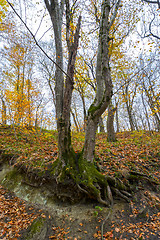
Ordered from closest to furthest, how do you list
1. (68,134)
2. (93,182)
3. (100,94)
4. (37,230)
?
(37,230), (93,182), (68,134), (100,94)

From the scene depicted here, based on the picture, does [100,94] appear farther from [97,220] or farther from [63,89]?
[97,220]

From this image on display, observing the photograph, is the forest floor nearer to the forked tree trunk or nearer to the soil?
the soil

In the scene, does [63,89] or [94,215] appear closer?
[94,215]

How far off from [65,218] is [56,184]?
971 mm

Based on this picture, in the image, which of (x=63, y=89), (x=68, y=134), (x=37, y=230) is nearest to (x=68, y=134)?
(x=68, y=134)

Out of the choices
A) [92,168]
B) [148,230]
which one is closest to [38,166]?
[92,168]

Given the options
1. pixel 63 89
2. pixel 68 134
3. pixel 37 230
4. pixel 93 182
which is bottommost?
pixel 37 230

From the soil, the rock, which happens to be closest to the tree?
the soil

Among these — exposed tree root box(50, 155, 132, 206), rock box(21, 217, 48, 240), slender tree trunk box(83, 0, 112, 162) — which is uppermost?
slender tree trunk box(83, 0, 112, 162)

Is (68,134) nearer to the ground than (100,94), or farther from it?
nearer to the ground

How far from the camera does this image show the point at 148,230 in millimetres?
2826

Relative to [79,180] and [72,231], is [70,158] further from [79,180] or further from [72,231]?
[72,231]

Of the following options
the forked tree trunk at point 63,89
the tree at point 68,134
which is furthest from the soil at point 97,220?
the forked tree trunk at point 63,89

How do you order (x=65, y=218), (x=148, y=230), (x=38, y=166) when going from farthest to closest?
(x=38, y=166), (x=65, y=218), (x=148, y=230)
